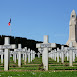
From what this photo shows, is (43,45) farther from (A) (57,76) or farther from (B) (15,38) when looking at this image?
(B) (15,38)

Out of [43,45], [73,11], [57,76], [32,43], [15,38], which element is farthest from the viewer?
[73,11]

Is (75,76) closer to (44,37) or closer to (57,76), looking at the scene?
(57,76)

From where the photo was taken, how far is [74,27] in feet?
329

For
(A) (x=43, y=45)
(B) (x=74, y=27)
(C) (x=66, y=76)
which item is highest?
(B) (x=74, y=27)

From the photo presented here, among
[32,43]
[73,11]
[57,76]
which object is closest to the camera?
[57,76]

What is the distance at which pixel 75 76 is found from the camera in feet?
42.0

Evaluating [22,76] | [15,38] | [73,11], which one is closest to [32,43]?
[15,38]

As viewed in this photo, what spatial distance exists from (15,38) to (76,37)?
4409cm

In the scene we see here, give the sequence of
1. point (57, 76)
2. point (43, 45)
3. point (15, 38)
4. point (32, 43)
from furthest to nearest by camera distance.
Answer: point (32, 43) → point (15, 38) → point (43, 45) → point (57, 76)

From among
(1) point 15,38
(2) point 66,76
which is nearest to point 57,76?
(2) point 66,76

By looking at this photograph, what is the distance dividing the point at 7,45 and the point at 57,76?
23.1 feet

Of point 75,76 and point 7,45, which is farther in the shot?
point 7,45

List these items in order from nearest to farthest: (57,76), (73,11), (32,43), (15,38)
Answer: (57,76), (15,38), (32,43), (73,11)

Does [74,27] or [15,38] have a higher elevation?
[74,27]
